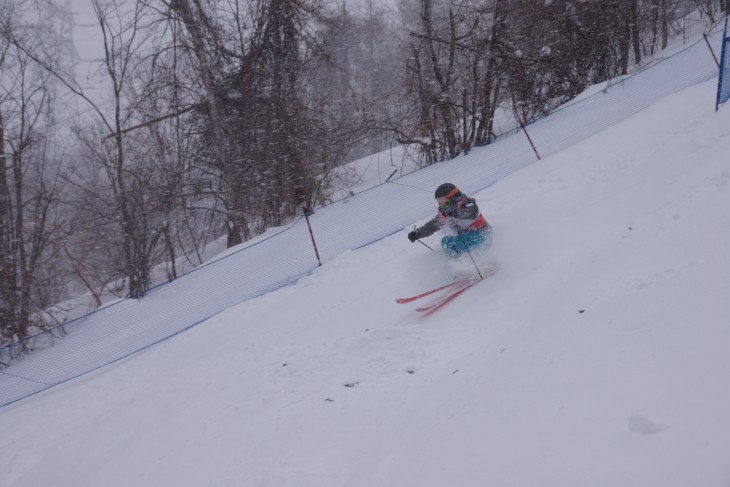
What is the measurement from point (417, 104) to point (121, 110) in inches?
326

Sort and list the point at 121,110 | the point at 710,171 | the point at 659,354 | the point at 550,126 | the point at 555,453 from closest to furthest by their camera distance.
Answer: the point at 555,453 < the point at 659,354 < the point at 710,171 < the point at 550,126 < the point at 121,110

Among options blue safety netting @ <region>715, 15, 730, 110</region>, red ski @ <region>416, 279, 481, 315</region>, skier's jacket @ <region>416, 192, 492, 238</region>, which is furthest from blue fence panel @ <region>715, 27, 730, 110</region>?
red ski @ <region>416, 279, 481, 315</region>

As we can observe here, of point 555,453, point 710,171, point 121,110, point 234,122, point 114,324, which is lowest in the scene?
point 555,453

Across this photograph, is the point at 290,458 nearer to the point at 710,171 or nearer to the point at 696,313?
the point at 696,313

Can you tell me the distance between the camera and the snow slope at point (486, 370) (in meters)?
2.74

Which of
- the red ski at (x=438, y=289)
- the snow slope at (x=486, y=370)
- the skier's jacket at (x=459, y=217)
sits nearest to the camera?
the snow slope at (x=486, y=370)

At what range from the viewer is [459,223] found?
7.09 metres

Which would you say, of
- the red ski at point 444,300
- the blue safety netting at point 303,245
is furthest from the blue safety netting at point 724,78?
the red ski at point 444,300

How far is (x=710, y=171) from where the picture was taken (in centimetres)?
560

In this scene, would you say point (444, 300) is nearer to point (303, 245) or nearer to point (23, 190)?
point (303, 245)

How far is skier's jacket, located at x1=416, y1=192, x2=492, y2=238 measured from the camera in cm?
705

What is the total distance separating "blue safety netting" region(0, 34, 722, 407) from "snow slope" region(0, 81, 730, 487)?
56cm

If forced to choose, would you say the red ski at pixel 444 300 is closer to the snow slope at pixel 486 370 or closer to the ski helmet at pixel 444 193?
the snow slope at pixel 486 370

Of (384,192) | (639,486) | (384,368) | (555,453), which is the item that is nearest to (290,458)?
Answer: (384,368)
